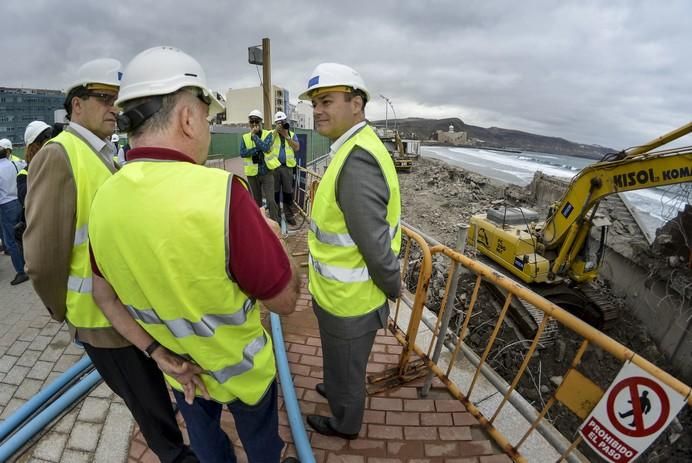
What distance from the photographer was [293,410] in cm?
238

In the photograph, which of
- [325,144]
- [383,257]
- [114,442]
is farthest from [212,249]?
[325,144]

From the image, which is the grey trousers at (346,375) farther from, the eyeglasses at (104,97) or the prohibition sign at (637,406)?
the eyeglasses at (104,97)

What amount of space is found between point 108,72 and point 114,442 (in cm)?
239

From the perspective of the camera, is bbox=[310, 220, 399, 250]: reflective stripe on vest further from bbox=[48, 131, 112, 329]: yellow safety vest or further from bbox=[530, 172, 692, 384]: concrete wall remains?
bbox=[530, 172, 692, 384]: concrete wall remains

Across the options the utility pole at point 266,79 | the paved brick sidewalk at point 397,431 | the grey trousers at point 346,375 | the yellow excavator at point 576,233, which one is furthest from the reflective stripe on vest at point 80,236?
the utility pole at point 266,79

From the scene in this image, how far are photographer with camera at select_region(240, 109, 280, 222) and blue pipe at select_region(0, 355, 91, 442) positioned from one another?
3.61 metres

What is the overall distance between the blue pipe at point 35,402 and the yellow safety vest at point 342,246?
229cm

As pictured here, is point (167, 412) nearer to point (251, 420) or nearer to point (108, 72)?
point (251, 420)

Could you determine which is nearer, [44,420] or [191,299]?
[191,299]

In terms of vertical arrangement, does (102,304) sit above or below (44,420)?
above

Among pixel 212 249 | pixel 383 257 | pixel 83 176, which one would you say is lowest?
pixel 383 257

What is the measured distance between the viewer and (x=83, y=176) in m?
1.58

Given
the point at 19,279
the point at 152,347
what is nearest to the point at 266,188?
the point at 19,279

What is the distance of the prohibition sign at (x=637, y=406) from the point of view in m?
1.41
